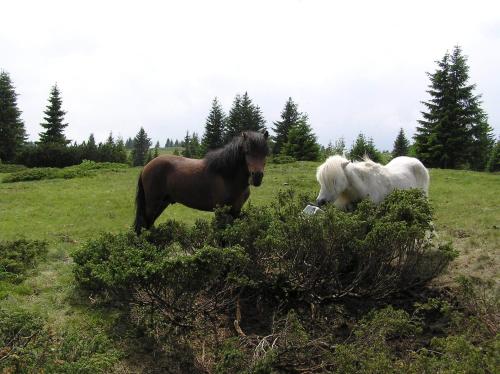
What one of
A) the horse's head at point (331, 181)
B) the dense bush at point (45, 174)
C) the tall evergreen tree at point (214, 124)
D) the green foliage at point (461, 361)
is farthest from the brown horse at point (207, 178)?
the tall evergreen tree at point (214, 124)

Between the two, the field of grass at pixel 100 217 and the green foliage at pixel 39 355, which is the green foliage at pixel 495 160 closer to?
the field of grass at pixel 100 217

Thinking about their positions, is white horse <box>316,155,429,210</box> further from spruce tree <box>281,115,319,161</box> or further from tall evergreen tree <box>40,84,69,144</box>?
tall evergreen tree <box>40,84,69,144</box>

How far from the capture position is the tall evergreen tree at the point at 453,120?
2953cm

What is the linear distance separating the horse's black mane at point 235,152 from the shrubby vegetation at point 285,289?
77 centimetres

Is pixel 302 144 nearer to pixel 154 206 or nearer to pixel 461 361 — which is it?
pixel 154 206

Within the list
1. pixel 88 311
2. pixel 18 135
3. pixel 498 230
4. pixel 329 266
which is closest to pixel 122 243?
pixel 88 311

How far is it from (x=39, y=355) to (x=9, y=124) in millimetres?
41795

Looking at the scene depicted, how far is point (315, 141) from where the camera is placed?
34500 mm

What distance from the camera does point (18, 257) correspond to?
21.9 feet

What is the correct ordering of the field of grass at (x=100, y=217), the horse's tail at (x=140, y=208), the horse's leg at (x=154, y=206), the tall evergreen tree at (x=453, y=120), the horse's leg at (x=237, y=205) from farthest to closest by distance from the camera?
the tall evergreen tree at (x=453, y=120) → the horse's tail at (x=140, y=208) → the horse's leg at (x=154, y=206) → the horse's leg at (x=237, y=205) → the field of grass at (x=100, y=217)

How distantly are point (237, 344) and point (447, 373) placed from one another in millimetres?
1734

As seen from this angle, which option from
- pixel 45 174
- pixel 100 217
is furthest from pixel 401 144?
pixel 100 217

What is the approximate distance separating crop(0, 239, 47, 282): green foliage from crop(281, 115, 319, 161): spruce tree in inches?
1075

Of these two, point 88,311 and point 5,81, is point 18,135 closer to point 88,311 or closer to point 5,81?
point 5,81
